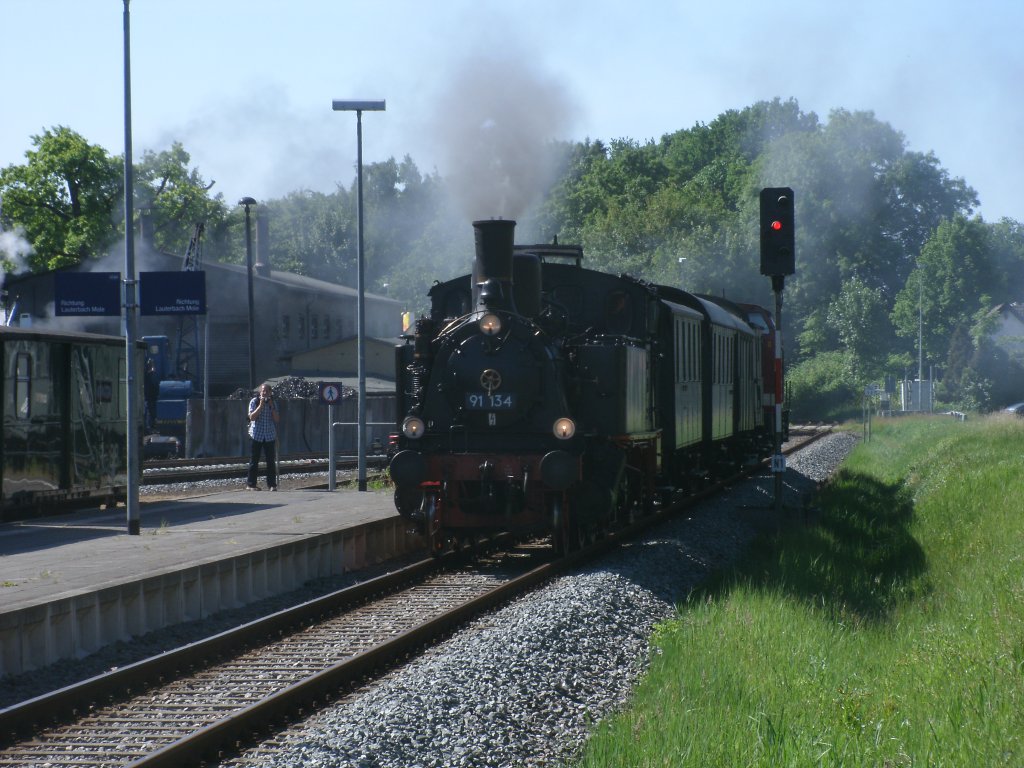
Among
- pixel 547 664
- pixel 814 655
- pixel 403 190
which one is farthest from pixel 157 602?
pixel 403 190

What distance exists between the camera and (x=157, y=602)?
1034 cm

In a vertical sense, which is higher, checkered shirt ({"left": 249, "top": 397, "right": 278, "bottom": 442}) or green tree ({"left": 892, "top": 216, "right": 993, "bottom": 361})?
green tree ({"left": 892, "top": 216, "right": 993, "bottom": 361})

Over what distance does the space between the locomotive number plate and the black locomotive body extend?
5.46 metres

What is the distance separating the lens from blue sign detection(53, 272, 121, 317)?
101ft

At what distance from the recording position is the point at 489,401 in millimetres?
12812

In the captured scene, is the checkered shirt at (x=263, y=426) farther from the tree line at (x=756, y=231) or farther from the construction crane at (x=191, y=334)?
the tree line at (x=756, y=231)

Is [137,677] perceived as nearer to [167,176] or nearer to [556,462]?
[556,462]

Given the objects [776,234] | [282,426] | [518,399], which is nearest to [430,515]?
[518,399]

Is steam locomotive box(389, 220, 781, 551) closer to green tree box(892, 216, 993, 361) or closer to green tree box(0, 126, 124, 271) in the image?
green tree box(0, 126, 124, 271)

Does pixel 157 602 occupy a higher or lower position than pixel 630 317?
lower

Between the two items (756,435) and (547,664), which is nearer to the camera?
(547,664)

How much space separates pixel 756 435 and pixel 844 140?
183 feet

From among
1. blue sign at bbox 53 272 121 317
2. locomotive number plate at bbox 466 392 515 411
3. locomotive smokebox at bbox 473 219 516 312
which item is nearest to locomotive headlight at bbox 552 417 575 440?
locomotive number plate at bbox 466 392 515 411

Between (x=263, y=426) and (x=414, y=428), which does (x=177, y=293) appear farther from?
(x=414, y=428)
